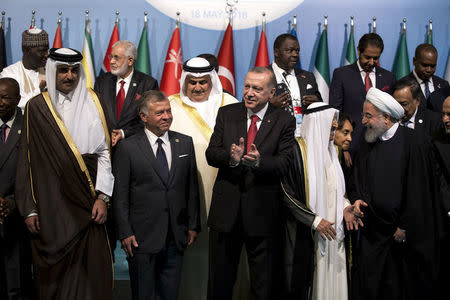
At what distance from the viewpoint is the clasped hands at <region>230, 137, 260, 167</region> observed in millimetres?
4066

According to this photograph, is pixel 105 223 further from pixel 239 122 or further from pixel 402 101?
pixel 402 101

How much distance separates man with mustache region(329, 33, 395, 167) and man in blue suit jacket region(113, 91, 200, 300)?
2130 mm

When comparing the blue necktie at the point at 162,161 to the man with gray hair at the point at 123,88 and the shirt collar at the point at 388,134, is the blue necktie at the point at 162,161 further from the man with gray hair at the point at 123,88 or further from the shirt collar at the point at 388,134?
the shirt collar at the point at 388,134

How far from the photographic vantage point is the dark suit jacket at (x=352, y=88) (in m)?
6.01

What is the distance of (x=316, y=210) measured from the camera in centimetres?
455

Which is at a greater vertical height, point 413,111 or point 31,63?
point 31,63

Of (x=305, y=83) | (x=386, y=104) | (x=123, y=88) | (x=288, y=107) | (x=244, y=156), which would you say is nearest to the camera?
(x=244, y=156)

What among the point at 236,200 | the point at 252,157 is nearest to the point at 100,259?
the point at 236,200

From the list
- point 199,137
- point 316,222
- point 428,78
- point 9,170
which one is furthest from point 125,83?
point 428,78

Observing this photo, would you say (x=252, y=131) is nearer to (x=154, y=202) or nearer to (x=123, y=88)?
(x=154, y=202)

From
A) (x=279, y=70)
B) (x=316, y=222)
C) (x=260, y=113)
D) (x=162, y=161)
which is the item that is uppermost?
(x=279, y=70)

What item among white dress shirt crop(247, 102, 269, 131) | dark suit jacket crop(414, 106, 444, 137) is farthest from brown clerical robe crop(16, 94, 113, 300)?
dark suit jacket crop(414, 106, 444, 137)

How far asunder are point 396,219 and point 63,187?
7.95 ft

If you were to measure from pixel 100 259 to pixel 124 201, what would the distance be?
0.47 m
